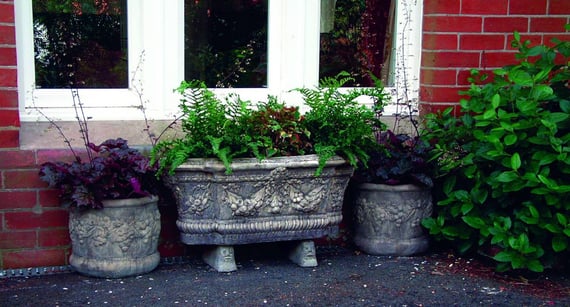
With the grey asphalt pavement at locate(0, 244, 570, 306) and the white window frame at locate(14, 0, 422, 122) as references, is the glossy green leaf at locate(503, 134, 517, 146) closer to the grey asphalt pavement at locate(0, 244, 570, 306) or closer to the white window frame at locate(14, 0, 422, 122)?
the grey asphalt pavement at locate(0, 244, 570, 306)

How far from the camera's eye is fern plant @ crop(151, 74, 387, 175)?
4074 millimetres

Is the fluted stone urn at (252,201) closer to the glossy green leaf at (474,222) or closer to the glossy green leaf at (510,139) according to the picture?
the glossy green leaf at (474,222)

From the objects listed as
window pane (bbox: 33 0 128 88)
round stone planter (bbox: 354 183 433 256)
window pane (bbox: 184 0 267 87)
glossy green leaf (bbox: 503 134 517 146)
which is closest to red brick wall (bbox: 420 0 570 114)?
Result: round stone planter (bbox: 354 183 433 256)

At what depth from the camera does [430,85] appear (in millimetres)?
4840

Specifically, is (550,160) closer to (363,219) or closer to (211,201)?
(363,219)

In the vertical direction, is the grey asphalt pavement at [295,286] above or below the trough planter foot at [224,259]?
below

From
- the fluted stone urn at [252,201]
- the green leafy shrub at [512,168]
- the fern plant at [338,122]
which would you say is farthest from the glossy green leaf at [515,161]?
the fluted stone urn at [252,201]

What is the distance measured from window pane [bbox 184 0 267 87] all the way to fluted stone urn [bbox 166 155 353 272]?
0.80 m

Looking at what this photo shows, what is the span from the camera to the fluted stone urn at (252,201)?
13.4ft

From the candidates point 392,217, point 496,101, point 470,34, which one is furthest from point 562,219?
point 470,34

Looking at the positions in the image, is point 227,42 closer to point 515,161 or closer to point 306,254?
point 306,254

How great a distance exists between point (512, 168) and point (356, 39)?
1.48 metres

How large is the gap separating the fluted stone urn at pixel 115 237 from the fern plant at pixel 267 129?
0.28m

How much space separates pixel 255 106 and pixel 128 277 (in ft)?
4.31
